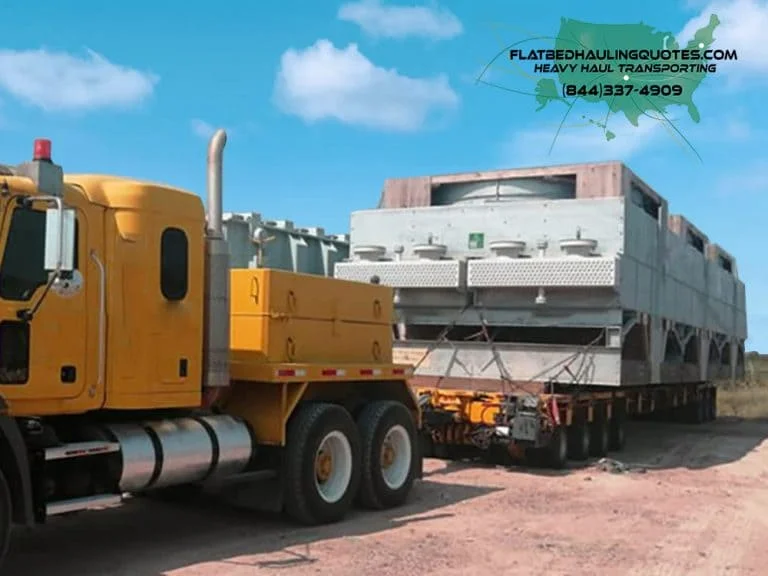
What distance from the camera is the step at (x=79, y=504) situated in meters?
6.24

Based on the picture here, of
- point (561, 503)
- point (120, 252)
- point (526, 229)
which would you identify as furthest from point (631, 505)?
point (120, 252)

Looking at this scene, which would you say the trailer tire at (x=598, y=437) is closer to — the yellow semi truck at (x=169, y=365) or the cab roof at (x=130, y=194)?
the yellow semi truck at (x=169, y=365)

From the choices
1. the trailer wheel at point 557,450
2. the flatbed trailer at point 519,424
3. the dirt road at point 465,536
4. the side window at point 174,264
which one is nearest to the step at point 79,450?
the dirt road at point 465,536

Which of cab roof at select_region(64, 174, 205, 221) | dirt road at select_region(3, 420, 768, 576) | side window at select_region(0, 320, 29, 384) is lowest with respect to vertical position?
dirt road at select_region(3, 420, 768, 576)

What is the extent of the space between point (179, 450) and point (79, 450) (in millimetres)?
916

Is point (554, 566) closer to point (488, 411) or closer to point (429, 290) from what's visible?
point (488, 411)

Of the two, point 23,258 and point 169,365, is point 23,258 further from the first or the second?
point 169,365

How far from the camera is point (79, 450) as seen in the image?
6352 mm

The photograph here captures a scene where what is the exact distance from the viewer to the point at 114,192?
687 cm

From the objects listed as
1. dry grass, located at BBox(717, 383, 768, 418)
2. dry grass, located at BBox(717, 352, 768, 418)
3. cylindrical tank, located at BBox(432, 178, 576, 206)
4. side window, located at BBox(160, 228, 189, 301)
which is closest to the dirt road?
side window, located at BBox(160, 228, 189, 301)

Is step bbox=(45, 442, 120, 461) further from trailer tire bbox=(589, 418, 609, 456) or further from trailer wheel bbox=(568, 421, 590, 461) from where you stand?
trailer tire bbox=(589, 418, 609, 456)

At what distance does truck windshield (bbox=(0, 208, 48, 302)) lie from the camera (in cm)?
601

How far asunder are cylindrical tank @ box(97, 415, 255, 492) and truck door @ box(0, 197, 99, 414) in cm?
48

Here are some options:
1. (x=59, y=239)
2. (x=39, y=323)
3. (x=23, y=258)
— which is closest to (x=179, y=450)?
(x=39, y=323)
